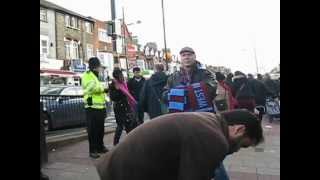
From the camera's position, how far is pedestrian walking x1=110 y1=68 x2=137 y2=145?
7.97 metres

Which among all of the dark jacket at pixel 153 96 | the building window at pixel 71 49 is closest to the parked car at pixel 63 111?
the dark jacket at pixel 153 96

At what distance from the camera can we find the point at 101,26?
6325 centimetres

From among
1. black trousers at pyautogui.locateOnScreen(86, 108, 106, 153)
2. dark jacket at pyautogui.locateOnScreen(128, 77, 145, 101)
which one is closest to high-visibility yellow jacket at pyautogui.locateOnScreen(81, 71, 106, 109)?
black trousers at pyautogui.locateOnScreen(86, 108, 106, 153)

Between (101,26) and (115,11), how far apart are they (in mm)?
52153

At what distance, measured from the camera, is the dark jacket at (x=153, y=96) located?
734 cm

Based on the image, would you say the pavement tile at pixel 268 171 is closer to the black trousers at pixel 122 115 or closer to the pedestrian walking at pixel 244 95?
the black trousers at pixel 122 115

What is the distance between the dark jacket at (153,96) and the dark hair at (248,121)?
15.4ft

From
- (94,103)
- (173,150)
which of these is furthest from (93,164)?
(173,150)

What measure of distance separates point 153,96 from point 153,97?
0.02m

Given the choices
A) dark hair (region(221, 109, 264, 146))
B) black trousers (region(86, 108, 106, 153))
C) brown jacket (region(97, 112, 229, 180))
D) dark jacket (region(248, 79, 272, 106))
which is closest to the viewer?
brown jacket (region(97, 112, 229, 180))

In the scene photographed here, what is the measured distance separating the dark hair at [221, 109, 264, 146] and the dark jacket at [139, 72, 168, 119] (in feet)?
15.4

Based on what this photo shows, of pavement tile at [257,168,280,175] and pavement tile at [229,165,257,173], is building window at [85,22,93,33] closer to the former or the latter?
pavement tile at [229,165,257,173]

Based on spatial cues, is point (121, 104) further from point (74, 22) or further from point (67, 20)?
point (74, 22)
